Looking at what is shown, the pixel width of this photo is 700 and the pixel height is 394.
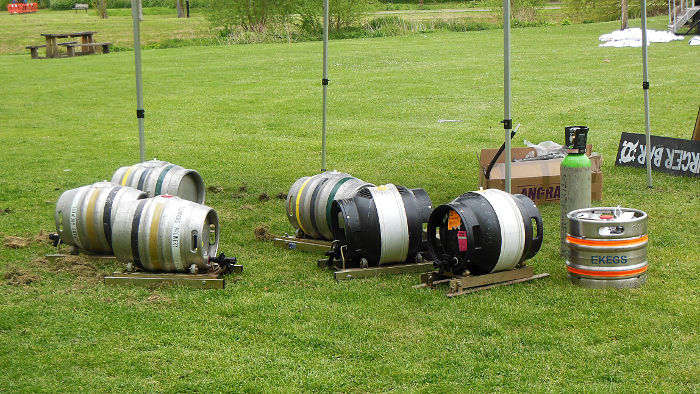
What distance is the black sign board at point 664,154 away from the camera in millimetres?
11086

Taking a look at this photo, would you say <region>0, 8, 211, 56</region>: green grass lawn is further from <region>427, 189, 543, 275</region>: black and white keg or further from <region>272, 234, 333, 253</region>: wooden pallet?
<region>427, 189, 543, 275</region>: black and white keg

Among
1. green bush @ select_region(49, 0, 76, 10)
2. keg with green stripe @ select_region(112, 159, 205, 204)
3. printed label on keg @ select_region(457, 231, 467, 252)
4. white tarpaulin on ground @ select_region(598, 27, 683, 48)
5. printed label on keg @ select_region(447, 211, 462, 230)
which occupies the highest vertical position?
green bush @ select_region(49, 0, 76, 10)

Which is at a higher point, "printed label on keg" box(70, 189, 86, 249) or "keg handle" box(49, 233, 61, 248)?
"printed label on keg" box(70, 189, 86, 249)

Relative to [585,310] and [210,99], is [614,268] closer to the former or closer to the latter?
[585,310]

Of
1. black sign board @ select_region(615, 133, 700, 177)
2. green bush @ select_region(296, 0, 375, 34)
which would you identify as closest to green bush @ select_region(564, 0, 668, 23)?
green bush @ select_region(296, 0, 375, 34)

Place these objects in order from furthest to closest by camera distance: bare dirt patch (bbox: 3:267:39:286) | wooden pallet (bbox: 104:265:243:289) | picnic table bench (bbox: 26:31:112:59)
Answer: picnic table bench (bbox: 26:31:112:59)
bare dirt patch (bbox: 3:267:39:286)
wooden pallet (bbox: 104:265:243:289)

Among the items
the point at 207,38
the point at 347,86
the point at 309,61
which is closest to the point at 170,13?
the point at 207,38

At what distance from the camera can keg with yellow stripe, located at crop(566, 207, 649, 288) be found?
664 cm

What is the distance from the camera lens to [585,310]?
6.42 meters

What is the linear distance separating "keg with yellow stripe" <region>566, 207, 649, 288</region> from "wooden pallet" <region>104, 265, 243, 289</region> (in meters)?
3.16

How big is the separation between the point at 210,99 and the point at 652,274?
643 inches

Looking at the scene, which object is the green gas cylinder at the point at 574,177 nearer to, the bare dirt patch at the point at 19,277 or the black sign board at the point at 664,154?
the black sign board at the point at 664,154

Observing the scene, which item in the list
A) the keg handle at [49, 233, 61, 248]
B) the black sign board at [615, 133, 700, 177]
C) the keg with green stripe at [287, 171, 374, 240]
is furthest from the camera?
the black sign board at [615, 133, 700, 177]

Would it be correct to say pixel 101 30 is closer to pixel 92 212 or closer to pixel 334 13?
pixel 334 13
